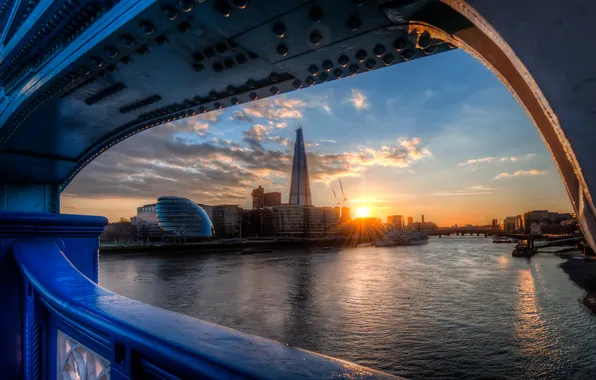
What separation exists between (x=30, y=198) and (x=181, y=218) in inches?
3726

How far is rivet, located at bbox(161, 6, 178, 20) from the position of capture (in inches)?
119

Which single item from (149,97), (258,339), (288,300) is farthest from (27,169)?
(288,300)

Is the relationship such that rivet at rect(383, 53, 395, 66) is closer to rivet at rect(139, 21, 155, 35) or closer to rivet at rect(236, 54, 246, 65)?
rivet at rect(236, 54, 246, 65)

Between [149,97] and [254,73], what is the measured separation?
257 cm

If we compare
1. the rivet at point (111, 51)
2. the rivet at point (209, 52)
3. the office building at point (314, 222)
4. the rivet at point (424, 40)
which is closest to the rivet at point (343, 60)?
the rivet at point (424, 40)

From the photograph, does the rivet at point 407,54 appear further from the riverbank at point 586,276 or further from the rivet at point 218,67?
the riverbank at point 586,276

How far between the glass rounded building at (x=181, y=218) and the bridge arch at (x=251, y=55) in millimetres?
96434

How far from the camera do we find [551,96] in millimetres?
1209

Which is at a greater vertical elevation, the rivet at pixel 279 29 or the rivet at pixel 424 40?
the rivet at pixel 279 29

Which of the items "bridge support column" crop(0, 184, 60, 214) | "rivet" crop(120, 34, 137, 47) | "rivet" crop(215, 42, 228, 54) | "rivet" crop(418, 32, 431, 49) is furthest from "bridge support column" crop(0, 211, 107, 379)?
"bridge support column" crop(0, 184, 60, 214)

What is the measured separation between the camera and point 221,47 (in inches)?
161

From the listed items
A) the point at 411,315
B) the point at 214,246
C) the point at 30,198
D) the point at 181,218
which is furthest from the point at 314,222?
the point at 30,198

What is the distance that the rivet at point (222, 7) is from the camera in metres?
2.99

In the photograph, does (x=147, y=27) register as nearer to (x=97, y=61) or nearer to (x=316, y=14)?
(x=97, y=61)
